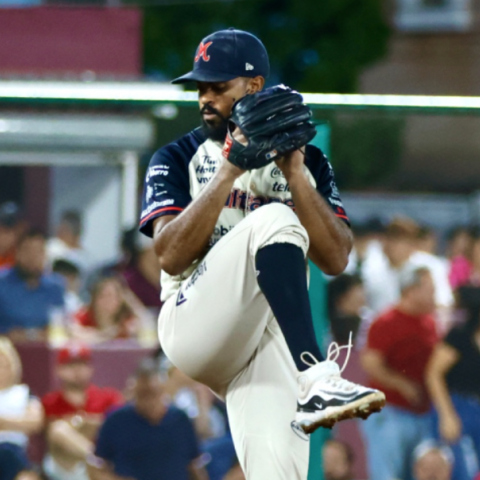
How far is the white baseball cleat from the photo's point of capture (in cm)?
255

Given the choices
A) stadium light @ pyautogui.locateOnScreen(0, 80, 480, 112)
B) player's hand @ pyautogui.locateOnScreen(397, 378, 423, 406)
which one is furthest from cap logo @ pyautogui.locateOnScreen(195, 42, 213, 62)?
player's hand @ pyautogui.locateOnScreen(397, 378, 423, 406)

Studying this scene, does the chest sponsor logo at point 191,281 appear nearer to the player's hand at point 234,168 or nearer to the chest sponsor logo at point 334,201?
the player's hand at point 234,168

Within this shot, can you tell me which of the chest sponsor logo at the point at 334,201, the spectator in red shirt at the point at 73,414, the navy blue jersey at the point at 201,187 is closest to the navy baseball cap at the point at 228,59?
the navy blue jersey at the point at 201,187

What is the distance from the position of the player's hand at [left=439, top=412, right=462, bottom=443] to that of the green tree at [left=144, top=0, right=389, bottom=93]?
1301cm

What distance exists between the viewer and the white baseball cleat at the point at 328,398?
255 cm

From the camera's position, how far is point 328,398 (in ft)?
8.48

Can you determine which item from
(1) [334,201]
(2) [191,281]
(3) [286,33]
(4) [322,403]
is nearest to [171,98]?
(1) [334,201]

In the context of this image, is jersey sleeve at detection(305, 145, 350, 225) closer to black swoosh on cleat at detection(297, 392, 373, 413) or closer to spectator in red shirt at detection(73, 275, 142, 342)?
black swoosh on cleat at detection(297, 392, 373, 413)

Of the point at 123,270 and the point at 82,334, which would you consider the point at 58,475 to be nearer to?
the point at 82,334

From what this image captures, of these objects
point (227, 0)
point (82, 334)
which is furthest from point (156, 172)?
point (227, 0)

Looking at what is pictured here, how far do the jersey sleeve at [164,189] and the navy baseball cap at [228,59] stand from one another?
259 mm

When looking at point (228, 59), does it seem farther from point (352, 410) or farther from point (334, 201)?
point (352, 410)

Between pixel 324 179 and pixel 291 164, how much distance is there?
361 millimetres

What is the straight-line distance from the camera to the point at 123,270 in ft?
14.5
